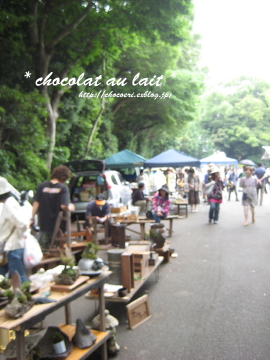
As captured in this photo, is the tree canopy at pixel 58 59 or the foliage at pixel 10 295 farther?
the tree canopy at pixel 58 59

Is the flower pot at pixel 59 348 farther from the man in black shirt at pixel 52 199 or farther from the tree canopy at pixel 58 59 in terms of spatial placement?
the tree canopy at pixel 58 59

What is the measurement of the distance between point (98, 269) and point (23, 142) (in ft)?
30.7

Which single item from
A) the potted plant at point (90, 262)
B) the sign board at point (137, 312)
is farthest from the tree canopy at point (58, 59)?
the potted plant at point (90, 262)

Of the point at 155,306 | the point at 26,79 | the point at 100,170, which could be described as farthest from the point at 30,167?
the point at 155,306

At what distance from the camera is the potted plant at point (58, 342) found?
145 inches

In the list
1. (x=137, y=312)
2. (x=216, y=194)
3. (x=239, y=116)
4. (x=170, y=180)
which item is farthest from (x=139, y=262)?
(x=239, y=116)

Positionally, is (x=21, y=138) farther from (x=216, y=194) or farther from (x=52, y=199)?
(x=216, y=194)

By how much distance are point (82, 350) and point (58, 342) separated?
0.86 ft

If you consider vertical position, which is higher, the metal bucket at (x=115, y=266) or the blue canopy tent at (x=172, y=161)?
the blue canopy tent at (x=172, y=161)

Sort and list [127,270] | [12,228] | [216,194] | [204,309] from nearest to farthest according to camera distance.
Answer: [12,228]
[127,270]
[204,309]
[216,194]

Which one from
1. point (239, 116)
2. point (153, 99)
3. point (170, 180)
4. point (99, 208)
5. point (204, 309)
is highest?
point (239, 116)

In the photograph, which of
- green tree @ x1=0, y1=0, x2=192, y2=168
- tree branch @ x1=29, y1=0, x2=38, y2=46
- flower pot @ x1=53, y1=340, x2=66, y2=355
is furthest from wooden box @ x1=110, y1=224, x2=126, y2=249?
tree branch @ x1=29, y1=0, x2=38, y2=46

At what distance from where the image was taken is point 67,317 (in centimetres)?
449

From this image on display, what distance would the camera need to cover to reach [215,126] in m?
59.9
